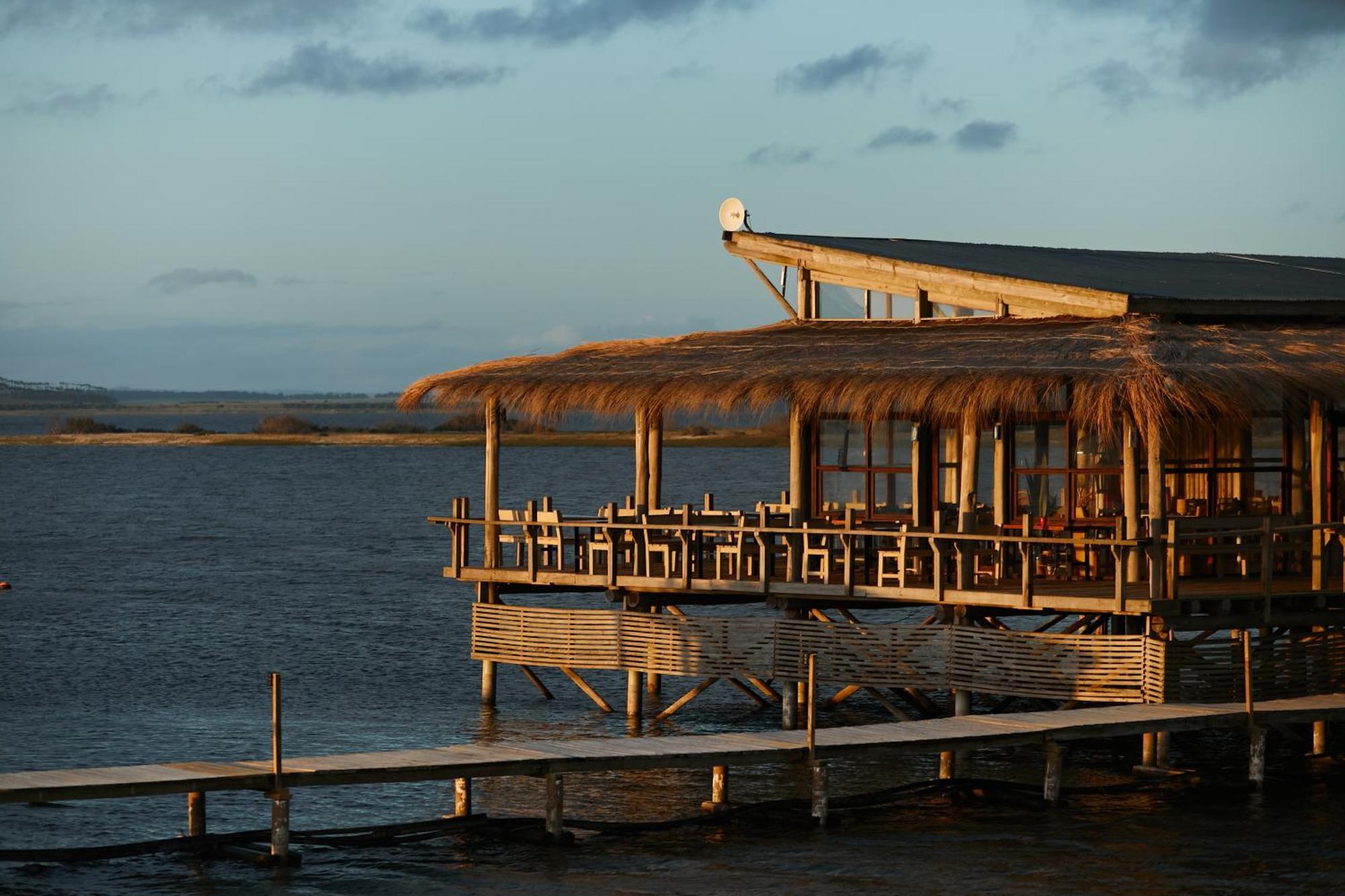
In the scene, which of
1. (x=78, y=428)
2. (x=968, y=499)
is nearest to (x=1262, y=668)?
(x=968, y=499)

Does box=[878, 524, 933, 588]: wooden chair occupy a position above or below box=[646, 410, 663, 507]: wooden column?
below

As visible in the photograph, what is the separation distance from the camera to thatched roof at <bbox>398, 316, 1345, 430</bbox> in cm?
2039

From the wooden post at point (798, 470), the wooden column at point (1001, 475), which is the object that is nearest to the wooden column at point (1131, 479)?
the wooden column at point (1001, 475)

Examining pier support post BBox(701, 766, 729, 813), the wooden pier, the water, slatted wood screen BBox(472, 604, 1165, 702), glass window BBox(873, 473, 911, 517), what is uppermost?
glass window BBox(873, 473, 911, 517)

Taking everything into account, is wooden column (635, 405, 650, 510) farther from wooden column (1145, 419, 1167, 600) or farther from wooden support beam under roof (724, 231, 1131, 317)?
wooden column (1145, 419, 1167, 600)

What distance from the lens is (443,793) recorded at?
21.8 meters

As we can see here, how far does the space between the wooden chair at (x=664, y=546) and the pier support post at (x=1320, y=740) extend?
23.4ft

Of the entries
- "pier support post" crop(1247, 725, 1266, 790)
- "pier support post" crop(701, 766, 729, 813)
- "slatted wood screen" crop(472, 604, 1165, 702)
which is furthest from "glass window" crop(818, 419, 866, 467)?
"pier support post" crop(701, 766, 729, 813)

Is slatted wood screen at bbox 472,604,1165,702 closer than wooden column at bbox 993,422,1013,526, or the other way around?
slatted wood screen at bbox 472,604,1165,702

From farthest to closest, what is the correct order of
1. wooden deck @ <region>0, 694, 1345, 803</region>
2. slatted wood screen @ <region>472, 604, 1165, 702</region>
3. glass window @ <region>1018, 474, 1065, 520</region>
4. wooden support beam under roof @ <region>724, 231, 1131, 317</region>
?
wooden support beam under roof @ <region>724, 231, 1131, 317</region> < glass window @ <region>1018, 474, 1065, 520</region> < slatted wood screen @ <region>472, 604, 1165, 702</region> < wooden deck @ <region>0, 694, 1345, 803</region>

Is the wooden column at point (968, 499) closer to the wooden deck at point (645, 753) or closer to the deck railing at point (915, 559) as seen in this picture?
the deck railing at point (915, 559)

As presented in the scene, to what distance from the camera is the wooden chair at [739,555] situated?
76.4ft

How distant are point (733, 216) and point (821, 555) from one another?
730 centimetres

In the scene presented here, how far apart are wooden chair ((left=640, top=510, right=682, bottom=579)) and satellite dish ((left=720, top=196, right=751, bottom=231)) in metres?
5.47
